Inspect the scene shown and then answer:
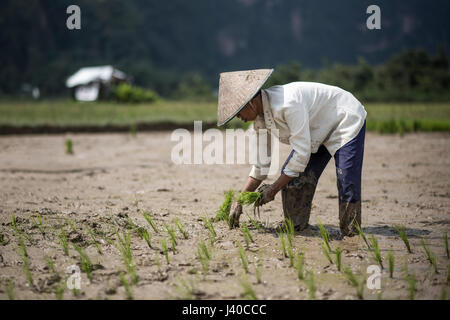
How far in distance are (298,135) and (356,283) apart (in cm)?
93

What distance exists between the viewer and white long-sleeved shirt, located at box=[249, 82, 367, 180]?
2791 millimetres

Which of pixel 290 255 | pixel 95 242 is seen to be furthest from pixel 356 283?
pixel 95 242

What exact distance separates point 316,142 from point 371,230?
890mm

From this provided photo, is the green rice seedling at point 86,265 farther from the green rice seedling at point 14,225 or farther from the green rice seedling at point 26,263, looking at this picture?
the green rice seedling at point 14,225

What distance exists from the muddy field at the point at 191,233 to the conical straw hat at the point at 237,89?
91 cm

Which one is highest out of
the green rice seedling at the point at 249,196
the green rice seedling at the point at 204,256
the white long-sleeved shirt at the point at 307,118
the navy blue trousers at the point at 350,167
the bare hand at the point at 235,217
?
the white long-sleeved shirt at the point at 307,118

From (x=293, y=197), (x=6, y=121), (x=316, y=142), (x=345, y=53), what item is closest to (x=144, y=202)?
(x=293, y=197)

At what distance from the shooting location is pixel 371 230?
11.3 ft

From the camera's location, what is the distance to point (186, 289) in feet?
8.04

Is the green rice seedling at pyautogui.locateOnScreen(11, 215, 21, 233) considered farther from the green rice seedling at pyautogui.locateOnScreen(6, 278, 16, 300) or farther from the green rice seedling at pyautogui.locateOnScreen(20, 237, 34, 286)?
the green rice seedling at pyautogui.locateOnScreen(6, 278, 16, 300)

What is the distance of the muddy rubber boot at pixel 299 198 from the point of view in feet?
10.8

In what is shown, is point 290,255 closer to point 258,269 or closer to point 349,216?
point 258,269

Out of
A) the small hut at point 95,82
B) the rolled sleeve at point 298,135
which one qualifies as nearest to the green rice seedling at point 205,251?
the rolled sleeve at point 298,135

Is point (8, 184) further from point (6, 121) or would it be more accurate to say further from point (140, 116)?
point (140, 116)
